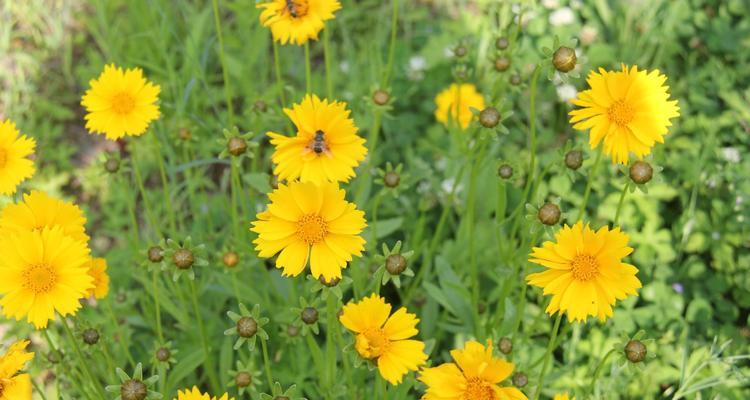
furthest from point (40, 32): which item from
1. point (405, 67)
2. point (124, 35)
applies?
point (405, 67)

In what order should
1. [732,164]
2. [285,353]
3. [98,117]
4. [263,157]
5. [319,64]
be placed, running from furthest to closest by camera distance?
1. [319,64]
2. [263,157]
3. [732,164]
4. [285,353]
5. [98,117]

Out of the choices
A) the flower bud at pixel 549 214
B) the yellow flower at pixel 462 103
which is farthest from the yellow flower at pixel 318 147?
the yellow flower at pixel 462 103

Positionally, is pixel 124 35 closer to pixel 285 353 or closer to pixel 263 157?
pixel 263 157

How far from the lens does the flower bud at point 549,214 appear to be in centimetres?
163

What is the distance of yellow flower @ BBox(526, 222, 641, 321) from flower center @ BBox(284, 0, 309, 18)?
87cm

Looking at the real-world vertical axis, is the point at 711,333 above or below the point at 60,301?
above

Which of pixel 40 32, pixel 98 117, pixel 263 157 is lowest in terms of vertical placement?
pixel 98 117

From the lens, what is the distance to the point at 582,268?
1.49 m

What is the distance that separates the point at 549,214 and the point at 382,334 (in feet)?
1.55

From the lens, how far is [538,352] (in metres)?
2.23

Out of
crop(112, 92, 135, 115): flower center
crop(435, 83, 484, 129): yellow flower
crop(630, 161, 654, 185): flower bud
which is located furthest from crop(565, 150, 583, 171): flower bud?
crop(112, 92, 135, 115): flower center

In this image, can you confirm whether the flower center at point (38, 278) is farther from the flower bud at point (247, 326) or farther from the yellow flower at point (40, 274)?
the flower bud at point (247, 326)

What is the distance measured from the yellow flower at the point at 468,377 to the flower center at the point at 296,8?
37.3 inches

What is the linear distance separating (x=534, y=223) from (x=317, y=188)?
51 centimetres
